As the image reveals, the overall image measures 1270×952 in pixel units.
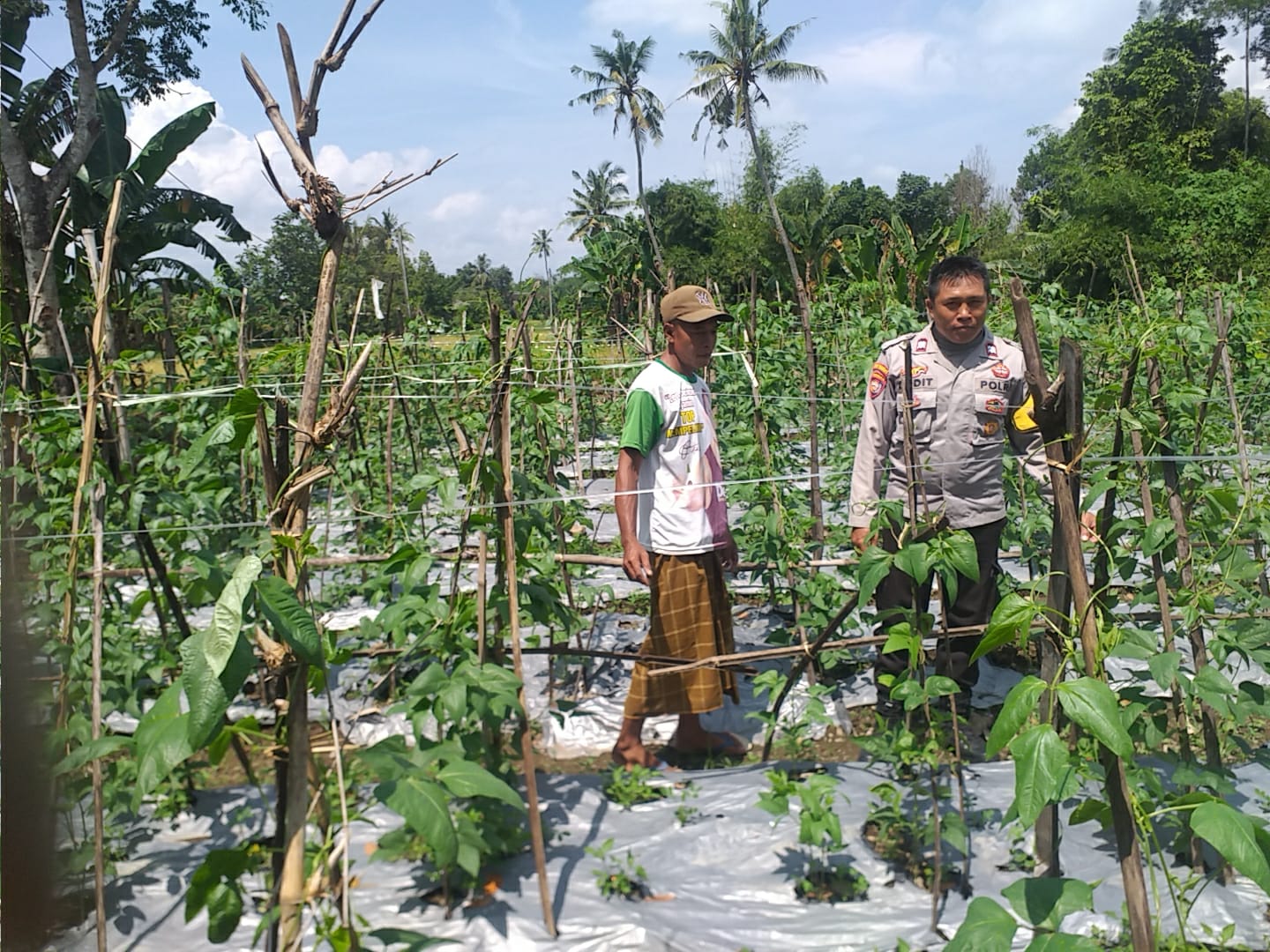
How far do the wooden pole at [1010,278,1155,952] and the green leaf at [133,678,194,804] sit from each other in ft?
4.03

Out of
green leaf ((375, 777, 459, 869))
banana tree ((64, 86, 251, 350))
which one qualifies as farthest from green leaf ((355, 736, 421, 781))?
banana tree ((64, 86, 251, 350))

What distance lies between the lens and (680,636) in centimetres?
287

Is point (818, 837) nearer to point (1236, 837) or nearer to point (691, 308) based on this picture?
point (1236, 837)

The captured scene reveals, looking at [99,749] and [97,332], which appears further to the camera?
[97,332]

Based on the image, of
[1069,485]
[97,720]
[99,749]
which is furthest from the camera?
[97,720]

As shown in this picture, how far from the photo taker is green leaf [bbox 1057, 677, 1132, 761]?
115 centimetres

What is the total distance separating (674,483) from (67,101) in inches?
445

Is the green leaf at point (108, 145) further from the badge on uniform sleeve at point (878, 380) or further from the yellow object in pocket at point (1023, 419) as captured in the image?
the yellow object in pocket at point (1023, 419)

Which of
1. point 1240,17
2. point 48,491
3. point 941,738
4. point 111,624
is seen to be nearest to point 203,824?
point 111,624

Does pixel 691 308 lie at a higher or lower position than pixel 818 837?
higher

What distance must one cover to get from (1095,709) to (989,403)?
5.81 ft

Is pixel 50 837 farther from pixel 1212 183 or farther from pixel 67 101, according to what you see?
pixel 1212 183

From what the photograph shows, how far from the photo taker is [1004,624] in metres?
1.32

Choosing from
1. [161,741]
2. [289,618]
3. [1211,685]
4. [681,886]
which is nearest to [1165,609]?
[1211,685]
